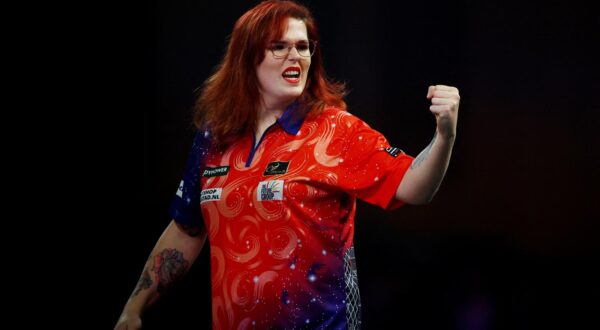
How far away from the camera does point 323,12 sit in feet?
9.25

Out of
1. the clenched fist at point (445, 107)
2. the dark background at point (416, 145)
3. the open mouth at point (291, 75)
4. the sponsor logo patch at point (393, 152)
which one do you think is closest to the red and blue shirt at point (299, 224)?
the sponsor logo patch at point (393, 152)

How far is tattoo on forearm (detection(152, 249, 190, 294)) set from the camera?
2.22 metres

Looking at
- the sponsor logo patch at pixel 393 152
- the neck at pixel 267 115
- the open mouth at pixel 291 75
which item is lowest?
the neck at pixel 267 115

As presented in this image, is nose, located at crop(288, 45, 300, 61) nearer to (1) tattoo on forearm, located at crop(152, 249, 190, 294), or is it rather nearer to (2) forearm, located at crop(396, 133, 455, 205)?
(2) forearm, located at crop(396, 133, 455, 205)

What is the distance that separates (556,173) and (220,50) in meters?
1.31

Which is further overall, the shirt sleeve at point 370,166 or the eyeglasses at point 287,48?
the eyeglasses at point 287,48

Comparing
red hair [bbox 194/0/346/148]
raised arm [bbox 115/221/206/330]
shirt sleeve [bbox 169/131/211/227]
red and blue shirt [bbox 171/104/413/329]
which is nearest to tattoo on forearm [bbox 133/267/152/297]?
raised arm [bbox 115/221/206/330]

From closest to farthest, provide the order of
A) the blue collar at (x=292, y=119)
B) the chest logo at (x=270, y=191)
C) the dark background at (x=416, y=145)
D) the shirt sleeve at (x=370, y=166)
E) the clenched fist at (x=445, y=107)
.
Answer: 1. the clenched fist at (x=445, y=107)
2. the shirt sleeve at (x=370, y=166)
3. the chest logo at (x=270, y=191)
4. the blue collar at (x=292, y=119)
5. the dark background at (x=416, y=145)

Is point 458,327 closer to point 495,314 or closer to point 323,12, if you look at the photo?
point 495,314

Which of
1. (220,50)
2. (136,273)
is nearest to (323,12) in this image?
(220,50)

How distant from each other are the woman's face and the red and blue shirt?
0.09 m

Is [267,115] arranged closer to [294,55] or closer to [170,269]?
[294,55]

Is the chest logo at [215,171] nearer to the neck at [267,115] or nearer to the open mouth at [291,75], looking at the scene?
the neck at [267,115]

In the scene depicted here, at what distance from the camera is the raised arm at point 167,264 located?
7.27 feet
